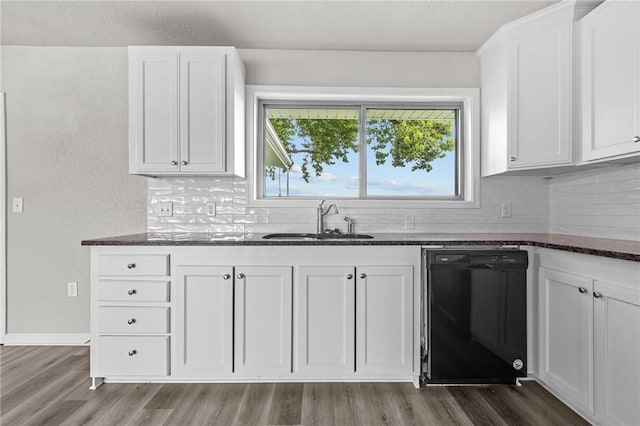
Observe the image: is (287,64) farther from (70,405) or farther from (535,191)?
(70,405)

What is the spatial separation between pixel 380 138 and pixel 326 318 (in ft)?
5.44

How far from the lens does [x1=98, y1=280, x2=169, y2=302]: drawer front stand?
2.29m

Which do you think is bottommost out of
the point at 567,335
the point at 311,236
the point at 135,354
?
the point at 135,354

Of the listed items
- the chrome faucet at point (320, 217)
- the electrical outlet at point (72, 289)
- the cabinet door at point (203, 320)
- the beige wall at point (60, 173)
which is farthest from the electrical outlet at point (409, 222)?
the electrical outlet at point (72, 289)

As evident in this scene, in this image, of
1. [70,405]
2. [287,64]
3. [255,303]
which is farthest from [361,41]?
[70,405]

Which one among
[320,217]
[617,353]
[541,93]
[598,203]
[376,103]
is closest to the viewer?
[617,353]

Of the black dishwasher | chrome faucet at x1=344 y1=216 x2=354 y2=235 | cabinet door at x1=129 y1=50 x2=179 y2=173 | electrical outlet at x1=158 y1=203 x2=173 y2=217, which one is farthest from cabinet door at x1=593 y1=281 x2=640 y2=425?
electrical outlet at x1=158 y1=203 x2=173 y2=217

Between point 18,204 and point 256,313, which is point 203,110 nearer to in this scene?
point 256,313

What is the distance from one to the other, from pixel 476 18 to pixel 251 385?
9.24ft

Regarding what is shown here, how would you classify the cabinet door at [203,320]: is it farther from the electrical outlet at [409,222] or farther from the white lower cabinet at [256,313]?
the electrical outlet at [409,222]

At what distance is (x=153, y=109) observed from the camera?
262 cm

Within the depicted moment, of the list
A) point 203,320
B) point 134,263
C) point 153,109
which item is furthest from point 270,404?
point 153,109

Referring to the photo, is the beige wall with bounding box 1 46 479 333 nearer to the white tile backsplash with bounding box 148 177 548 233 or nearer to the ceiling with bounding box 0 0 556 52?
the ceiling with bounding box 0 0 556 52

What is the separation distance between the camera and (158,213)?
301 centimetres
